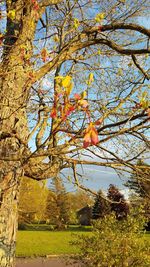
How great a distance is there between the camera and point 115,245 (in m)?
10.7

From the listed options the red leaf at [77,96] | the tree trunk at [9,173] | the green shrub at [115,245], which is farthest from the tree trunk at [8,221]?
the green shrub at [115,245]

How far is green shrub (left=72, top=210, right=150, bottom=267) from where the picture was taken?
10477 millimetres

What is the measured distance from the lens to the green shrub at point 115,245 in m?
10.5

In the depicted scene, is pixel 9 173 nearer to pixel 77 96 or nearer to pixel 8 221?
pixel 8 221

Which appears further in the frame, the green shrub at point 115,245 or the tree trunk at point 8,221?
the green shrub at point 115,245

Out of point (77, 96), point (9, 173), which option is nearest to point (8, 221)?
point (9, 173)

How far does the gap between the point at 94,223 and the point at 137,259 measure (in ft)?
6.23

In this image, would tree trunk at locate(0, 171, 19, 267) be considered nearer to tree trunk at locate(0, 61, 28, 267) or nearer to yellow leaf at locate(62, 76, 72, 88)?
tree trunk at locate(0, 61, 28, 267)

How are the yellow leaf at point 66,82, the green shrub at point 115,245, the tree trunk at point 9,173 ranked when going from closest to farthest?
the yellow leaf at point 66,82 → the tree trunk at point 9,173 → the green shrub at point 115,245

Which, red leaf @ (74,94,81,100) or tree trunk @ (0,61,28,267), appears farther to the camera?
tree trunk @ (0,61,28,267)

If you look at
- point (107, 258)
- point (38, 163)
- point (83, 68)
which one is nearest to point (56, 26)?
point (83, 68)

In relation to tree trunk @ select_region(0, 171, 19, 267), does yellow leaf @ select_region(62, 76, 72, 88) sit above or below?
above

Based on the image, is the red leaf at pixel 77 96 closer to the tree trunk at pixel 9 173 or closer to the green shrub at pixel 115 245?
the tree trunk at pixel 9 173

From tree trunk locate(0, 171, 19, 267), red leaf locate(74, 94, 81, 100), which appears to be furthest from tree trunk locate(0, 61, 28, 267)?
red leaf locate(74, 94, 81, 100)
